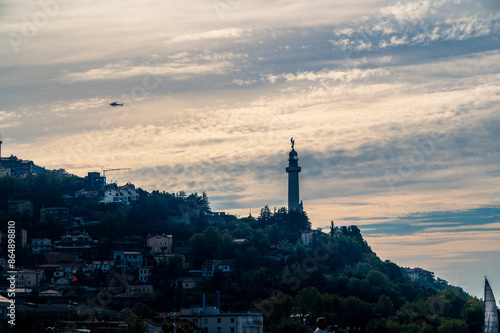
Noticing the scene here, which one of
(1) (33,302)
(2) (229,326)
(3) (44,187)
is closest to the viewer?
(2) (229,326)

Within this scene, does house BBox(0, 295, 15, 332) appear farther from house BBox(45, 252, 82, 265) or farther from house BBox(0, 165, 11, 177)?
house BBox(0, 165, 11, 177)

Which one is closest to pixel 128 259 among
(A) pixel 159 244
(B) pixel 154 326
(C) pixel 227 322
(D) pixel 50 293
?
(A) pixel 159 244

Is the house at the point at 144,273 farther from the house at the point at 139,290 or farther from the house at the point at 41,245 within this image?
the house at the point at 41,245

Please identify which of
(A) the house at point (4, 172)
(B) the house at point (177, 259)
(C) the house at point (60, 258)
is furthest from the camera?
(A) the house at point (4, 172)

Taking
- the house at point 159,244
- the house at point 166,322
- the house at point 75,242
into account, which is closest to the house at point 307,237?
the house at point 159,244

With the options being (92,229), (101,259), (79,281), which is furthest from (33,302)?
(92,229)

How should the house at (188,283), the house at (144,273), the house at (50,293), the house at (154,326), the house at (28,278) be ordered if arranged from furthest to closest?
the house at (144,273) → the house at (28,278) → the house at (188,283) → the house at (50,293) → the house at (154,326)

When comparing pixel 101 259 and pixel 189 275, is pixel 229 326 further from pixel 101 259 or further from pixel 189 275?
pixel 101 259
